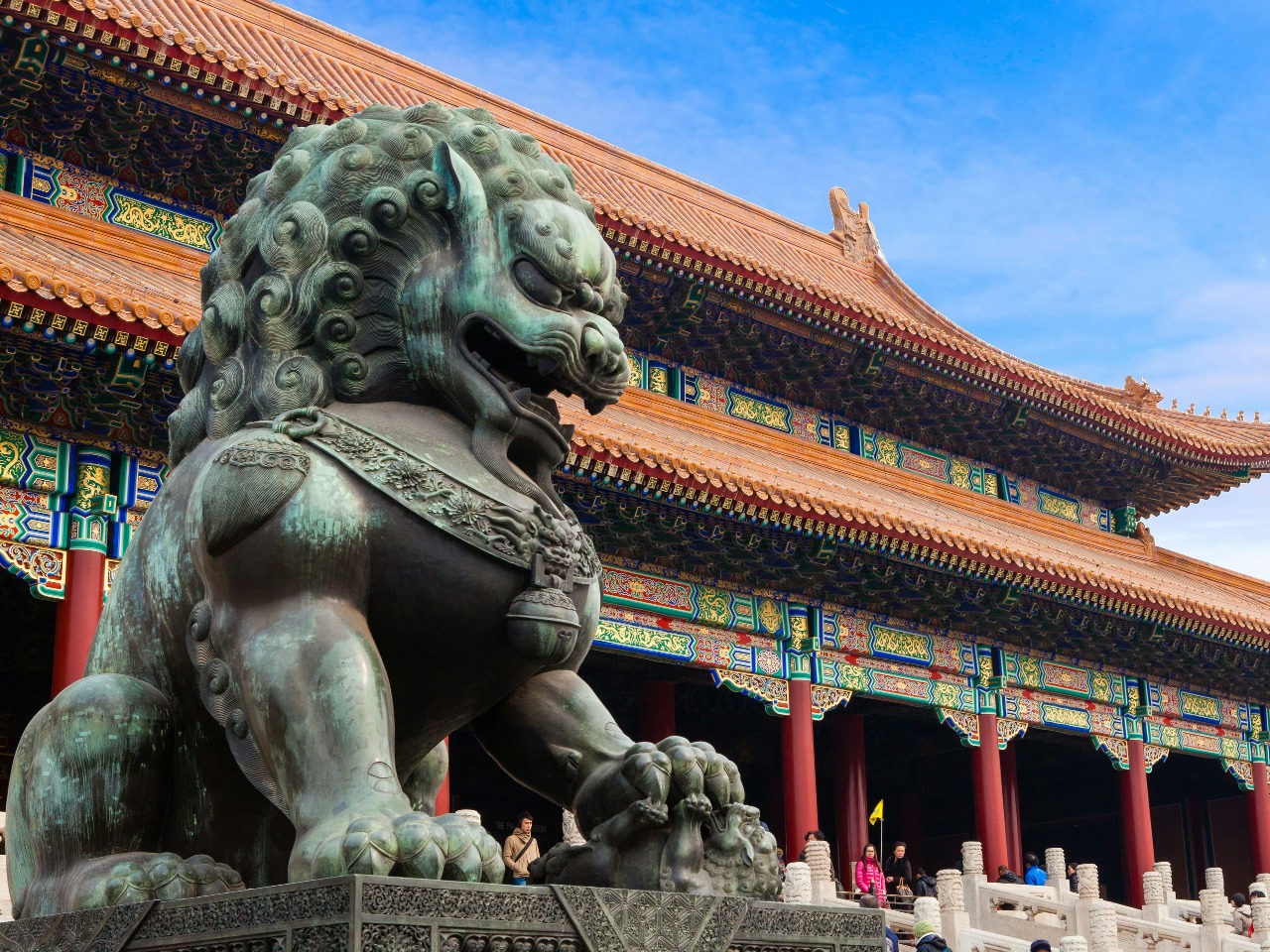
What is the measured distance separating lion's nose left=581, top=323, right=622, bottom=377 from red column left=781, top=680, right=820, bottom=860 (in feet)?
36.5

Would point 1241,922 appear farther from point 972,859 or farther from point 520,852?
point 520,852

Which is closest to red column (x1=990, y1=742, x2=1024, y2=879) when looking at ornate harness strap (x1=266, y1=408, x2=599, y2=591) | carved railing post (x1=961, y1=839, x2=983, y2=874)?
carved railing post (x1=961, y1=839, x2=983, y2=874)

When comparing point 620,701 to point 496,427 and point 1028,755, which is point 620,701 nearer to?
point 1028,755

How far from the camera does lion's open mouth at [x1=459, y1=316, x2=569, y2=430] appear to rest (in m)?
2.61

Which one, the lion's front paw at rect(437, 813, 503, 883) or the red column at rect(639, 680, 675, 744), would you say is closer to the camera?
the lion's front paw at rect(437, 813, 503, 883)

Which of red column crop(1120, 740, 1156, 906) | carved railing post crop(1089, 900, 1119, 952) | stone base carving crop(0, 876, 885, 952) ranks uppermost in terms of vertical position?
red column crop(1120, 740, 1156, 906)

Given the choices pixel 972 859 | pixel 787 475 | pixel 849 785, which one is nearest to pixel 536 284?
pixel 972 859

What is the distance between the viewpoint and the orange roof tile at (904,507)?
40.5 feet

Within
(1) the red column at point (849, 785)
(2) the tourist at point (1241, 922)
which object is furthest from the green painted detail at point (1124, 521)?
(2) the tourist at point (1241, 922)

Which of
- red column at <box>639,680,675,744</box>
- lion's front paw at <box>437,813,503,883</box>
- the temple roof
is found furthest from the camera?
red column at <box>639,680,675,744</box>

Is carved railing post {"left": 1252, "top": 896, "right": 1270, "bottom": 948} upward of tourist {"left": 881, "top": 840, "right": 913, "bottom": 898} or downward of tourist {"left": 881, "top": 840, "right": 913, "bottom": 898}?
downward

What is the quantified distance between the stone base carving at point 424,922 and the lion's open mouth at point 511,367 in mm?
837

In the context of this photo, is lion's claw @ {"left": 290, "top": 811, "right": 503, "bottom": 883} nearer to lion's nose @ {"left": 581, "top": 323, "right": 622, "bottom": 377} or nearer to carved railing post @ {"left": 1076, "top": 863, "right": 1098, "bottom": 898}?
lion's nose @ {"left": 581, "top": 323, "right": 622, "bottom": 377}

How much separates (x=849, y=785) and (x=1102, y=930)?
4.82 m
